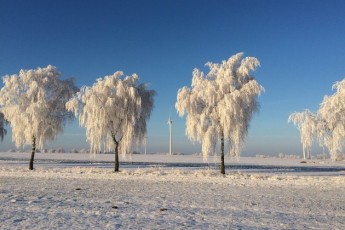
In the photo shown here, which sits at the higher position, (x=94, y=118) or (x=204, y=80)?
(x=204, y=80)

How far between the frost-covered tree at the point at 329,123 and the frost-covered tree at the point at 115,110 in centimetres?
1512

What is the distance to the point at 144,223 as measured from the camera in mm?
10031

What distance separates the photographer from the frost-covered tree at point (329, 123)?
29.1 metres

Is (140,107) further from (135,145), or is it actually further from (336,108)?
(336,108)

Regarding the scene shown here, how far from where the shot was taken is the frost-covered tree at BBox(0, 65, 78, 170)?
33.2 metres

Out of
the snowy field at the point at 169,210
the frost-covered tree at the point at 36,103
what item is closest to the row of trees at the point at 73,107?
the frost-covered tree at the point at 36,103

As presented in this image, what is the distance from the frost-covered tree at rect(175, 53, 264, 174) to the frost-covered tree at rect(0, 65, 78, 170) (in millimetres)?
12654

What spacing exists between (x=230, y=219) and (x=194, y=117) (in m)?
19.2

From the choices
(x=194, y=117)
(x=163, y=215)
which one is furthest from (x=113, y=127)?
(x=163, y=215)

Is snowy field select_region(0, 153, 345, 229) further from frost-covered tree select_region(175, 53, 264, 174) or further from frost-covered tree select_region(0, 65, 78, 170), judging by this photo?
frost-covered tree select_region(0, 65, 78, 170)

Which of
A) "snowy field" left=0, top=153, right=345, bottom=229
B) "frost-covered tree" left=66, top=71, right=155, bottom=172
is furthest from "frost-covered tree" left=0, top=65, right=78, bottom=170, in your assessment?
"snowy field" left=0, top=153, right=345, bottom=229

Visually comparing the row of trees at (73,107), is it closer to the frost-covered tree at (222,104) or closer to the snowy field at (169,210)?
the frost-covered tree at (222,104)

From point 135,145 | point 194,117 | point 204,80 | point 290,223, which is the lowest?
point 290,223

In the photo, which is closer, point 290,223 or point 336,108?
point 290,223
